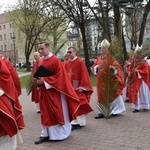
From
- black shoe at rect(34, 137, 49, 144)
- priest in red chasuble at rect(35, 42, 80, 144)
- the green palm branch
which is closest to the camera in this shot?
priest in red chasuble at rect(35, 42, 80, 144)

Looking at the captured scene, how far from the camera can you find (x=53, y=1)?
21.4m

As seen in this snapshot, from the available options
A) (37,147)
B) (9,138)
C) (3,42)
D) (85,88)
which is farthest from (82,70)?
(3,42)

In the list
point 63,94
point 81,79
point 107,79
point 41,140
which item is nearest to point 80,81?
point 81,79

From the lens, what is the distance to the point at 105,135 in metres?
6.31

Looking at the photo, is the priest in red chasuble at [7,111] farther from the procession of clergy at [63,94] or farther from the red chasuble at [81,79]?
the red chasuble at [81,79]

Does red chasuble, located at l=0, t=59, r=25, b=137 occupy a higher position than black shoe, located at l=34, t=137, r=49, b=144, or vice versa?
red chasuble, located at l=0, t=59, r=25, b=137

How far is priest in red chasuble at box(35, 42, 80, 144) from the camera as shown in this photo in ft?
19.0

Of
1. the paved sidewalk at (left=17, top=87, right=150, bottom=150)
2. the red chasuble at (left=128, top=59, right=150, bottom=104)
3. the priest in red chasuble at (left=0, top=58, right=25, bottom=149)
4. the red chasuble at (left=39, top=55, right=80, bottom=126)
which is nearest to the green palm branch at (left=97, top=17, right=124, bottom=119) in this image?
the paved sidewalk at (left=17, top=87, right=150, bottom=150)

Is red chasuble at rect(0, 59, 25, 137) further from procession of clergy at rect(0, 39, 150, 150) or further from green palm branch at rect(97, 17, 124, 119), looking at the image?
green palm branch at rect(97, 17, 124, 119)

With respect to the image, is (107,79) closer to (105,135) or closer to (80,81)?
(80,81)

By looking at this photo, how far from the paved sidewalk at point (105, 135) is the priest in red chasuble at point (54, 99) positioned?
268 millimetres

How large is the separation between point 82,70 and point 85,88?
1.42 ft

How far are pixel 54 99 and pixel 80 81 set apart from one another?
1424 mm

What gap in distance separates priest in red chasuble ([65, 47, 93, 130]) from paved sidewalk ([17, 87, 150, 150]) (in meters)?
0.26
